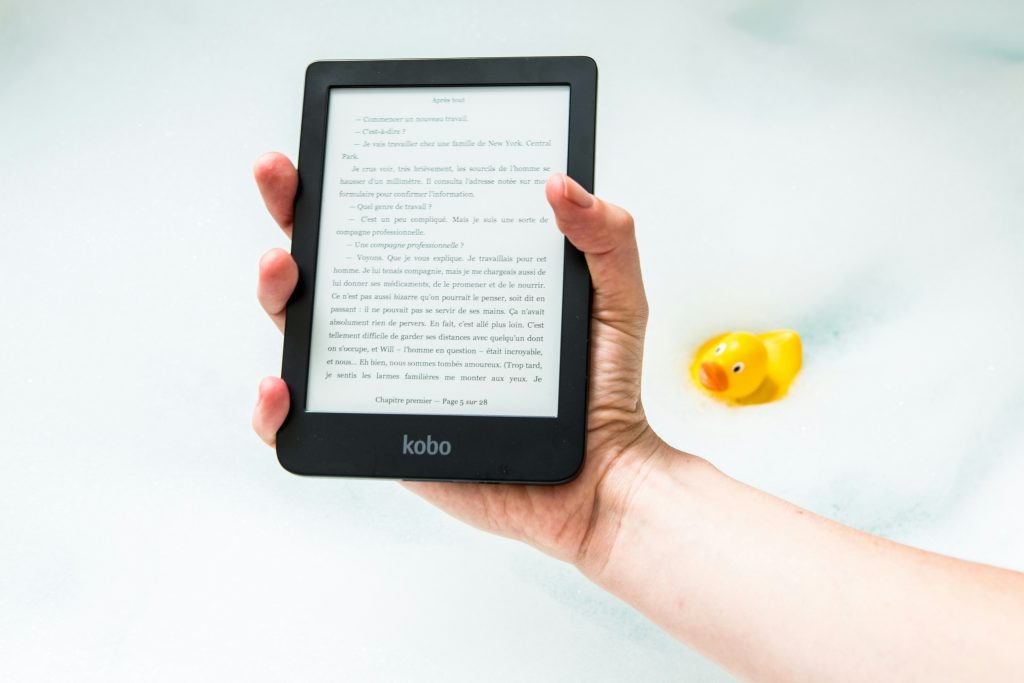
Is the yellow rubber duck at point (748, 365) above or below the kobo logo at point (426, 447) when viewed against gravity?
above

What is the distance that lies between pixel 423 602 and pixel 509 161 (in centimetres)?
35

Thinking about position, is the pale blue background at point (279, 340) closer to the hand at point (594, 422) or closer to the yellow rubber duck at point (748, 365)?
the yellow rubber duck at point (748, 365)

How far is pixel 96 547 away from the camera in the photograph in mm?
679

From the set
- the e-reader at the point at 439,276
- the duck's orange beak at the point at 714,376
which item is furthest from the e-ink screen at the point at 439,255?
the duck's orange beak at the point at 714,376

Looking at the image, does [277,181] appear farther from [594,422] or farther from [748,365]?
[748,365]

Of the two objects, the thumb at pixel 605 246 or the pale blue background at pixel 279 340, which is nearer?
the thumb at pixel 605 246

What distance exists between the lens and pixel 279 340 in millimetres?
719

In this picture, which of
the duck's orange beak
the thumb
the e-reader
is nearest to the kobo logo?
the e-reader

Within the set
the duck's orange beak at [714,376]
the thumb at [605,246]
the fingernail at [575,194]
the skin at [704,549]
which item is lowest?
the skin at [704,549]

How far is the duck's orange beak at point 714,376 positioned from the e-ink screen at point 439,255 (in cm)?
21

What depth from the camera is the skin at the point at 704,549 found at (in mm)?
399

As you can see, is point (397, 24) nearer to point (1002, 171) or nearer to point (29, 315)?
point (29, 315)

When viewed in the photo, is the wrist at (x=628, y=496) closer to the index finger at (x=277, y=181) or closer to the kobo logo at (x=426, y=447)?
the kobo logo at (x=426, y=447)

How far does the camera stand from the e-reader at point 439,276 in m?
0.47
